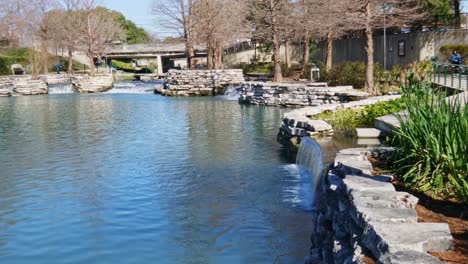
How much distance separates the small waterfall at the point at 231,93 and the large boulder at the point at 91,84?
37.0 ft

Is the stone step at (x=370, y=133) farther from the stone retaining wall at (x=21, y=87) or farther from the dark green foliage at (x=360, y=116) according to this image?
the stone retaining wall at (x=21, y=87)

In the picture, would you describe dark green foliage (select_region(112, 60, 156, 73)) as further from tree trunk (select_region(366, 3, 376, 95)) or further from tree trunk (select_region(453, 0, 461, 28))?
tree trunk (select_region(366, 3, 376, 95))

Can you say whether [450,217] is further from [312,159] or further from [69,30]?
[69,30]

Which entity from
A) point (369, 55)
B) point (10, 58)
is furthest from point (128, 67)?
point (369, 55)

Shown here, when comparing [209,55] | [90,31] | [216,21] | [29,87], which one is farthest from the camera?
[90,31]

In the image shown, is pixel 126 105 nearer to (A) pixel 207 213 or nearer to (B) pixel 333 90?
(B) pixel 333 90

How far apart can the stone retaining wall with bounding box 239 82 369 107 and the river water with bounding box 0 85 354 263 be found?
386cm

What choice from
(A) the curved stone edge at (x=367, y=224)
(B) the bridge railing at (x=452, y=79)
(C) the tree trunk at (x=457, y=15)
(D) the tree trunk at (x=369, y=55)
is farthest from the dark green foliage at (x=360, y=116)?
(C) the tree trunk at (x=457, y=15)

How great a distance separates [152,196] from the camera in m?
10.9

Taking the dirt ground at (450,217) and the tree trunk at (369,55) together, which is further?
the tree trunk at (369,55)

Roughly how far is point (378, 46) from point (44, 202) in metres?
37.0

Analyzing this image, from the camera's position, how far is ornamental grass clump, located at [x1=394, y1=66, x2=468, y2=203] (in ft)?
20.1

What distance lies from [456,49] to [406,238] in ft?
108

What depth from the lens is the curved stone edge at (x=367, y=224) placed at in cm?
438
